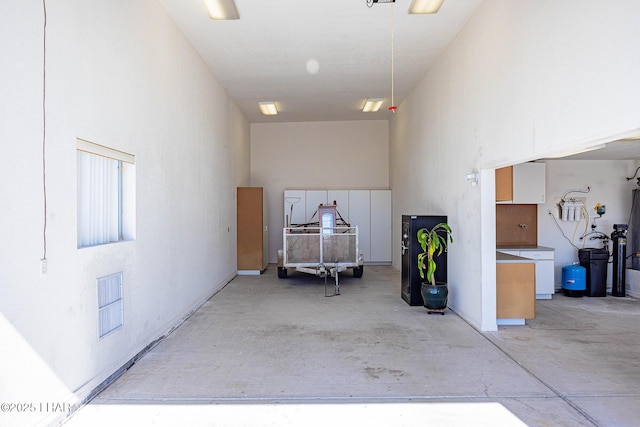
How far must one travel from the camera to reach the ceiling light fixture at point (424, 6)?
4.61m

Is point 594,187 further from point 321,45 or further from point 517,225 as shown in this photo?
point 321,45

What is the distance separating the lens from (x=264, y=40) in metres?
5.68

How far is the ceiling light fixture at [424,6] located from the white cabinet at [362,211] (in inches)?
239

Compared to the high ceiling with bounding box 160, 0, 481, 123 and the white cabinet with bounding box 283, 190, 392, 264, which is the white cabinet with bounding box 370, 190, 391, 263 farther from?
the high ceiling with bounding box 160, 0, 481, 123

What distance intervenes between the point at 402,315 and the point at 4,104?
4951 millimetres

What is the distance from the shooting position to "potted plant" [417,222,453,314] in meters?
5.57

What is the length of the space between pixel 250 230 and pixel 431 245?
489cm

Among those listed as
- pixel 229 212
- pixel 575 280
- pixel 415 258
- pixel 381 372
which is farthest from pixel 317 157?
pixel 381 372

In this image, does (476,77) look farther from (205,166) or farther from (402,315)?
(205,166)

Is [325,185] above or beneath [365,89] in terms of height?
beneath

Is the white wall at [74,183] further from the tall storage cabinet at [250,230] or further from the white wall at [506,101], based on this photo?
the white wall at [506,101]

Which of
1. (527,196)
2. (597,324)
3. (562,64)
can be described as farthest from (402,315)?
(562,64)

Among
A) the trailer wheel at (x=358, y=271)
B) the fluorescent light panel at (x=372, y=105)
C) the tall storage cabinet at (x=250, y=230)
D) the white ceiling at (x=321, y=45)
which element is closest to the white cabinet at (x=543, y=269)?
the white ceiling at (x=321, y=45)

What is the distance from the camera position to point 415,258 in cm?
603
